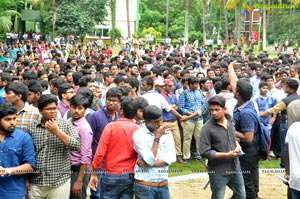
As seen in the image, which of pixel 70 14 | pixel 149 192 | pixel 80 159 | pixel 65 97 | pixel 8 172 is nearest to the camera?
pixel 8 172

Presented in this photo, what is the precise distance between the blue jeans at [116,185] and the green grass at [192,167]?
3.56 meters

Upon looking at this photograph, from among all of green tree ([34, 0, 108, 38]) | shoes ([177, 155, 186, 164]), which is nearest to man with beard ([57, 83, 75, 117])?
shoes ([177, 155, 186, 164])

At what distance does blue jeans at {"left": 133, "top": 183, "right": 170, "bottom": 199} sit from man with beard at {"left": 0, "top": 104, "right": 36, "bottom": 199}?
114 centimetres

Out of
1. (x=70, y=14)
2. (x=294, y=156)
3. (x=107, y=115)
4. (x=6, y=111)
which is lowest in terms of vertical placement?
(x=294, y=156)

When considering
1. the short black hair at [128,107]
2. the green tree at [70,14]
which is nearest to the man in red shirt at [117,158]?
the short black hair at [128,107]

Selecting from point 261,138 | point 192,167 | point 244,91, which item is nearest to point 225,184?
point 261,138

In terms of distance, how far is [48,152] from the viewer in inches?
207

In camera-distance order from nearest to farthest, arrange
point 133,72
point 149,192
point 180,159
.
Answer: point 149,192
point 180,159
point 133,72

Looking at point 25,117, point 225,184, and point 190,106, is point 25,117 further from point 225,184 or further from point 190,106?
point 190,106

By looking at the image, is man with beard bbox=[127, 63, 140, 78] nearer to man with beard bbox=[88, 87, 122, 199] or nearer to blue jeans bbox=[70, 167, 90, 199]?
man with beard bbox=[88, 87, 122, 199]

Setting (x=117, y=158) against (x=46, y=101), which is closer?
(x=46, y=101)

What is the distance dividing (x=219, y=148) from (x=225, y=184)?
474 mm

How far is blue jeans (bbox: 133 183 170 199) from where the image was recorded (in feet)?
17.4

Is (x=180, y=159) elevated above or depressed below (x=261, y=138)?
below
